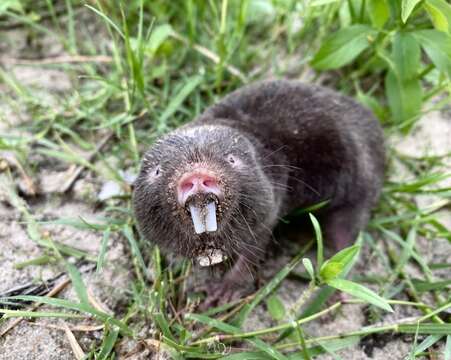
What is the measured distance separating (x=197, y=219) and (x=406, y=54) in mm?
1676

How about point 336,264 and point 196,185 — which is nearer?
point 196,185

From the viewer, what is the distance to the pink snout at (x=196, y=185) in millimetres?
1814

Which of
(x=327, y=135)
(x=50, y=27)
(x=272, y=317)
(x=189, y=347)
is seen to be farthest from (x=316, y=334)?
(x=50, y=27)

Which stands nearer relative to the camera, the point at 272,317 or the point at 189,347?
the point at 189,347

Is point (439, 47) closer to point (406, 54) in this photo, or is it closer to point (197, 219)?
point (406, 54)

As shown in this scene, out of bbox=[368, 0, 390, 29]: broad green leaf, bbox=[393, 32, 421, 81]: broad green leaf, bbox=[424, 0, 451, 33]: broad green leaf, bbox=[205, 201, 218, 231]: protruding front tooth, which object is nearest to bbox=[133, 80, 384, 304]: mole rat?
bbox=[205, 201, 218, 231]: protruding front tooth

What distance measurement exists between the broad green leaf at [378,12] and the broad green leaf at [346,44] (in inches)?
2.1

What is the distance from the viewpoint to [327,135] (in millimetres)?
2746

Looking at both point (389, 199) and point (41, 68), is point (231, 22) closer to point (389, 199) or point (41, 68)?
point (41, 68)

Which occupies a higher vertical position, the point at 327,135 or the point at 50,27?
the point at 50,27

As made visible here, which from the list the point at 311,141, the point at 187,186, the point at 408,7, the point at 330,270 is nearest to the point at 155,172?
the point at 187,186

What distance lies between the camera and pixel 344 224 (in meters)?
2.82

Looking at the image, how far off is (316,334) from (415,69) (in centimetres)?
161

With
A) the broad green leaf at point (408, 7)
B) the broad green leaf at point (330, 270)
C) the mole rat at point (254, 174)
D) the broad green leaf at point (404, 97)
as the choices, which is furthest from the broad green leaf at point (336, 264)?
the broad green leaf at point (404, 97)
